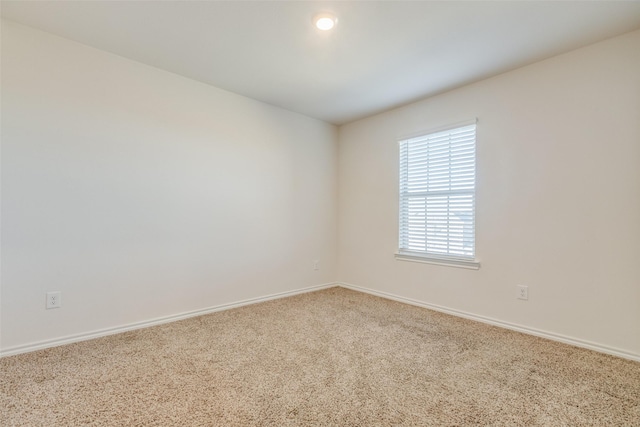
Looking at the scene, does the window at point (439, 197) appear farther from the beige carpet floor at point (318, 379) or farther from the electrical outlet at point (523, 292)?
the beige carpet floor at point (318, 379)

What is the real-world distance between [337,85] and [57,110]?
2.33 m

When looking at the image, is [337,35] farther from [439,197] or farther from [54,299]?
[54,299]

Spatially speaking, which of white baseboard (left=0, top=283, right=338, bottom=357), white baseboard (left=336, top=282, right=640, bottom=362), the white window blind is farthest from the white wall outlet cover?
the white window blind

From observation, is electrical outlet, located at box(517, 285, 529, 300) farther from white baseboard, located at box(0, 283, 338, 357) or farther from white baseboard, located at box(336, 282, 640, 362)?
white baseboard, located at box(0, 283, 338, 357)

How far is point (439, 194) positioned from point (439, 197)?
33 mm

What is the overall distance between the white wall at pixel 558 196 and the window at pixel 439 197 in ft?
0.36

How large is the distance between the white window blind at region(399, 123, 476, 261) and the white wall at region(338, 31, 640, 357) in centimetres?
11

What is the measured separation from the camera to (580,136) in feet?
7.55

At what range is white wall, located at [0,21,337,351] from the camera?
2115 millimetres

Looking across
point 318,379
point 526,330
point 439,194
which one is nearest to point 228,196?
point 318,379

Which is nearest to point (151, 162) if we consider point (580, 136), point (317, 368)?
point (317, 368)

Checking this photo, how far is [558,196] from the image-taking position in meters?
2.40

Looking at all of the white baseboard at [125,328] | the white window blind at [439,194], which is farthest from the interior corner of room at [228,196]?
the white window blind at [439,194]

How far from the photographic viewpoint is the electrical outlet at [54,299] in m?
2.20
